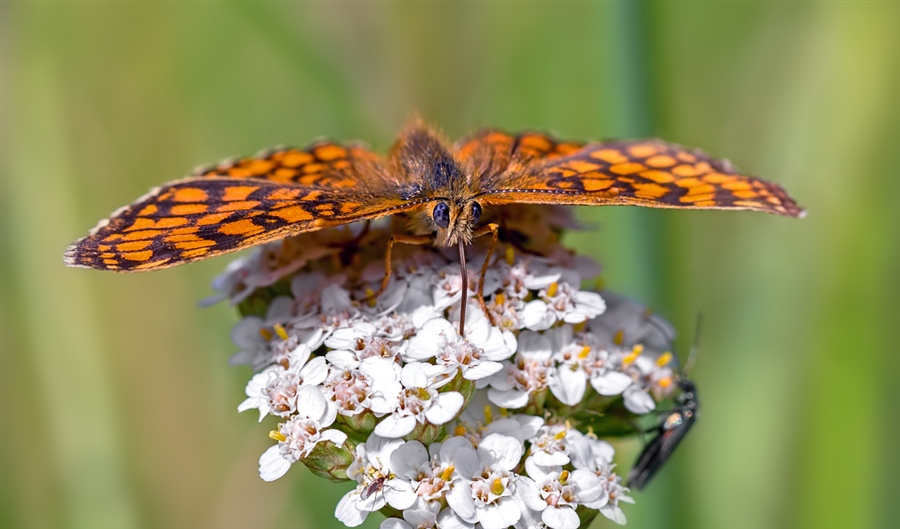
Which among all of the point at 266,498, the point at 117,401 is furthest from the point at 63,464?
the point at 266,498

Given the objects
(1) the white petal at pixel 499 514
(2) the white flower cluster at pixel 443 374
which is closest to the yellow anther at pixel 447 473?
(2) the white flower cluster at pixel 443 374

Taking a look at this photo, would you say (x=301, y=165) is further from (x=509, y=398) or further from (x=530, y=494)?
(x=530, y=494)

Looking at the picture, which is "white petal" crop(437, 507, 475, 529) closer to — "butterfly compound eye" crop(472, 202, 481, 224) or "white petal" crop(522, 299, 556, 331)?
"white petal" crop(522, 299, 556, 331)

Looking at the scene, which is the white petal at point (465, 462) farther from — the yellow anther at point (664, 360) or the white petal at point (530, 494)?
the yellow anther at point (664, 360)

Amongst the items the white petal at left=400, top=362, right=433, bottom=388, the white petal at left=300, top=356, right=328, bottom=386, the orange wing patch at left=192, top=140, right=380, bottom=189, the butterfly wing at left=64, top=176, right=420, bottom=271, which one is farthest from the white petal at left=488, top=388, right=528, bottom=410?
the orange wing patch at left=192, top=140, right=380, bottom=189

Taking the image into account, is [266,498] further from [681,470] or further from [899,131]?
[899,131]

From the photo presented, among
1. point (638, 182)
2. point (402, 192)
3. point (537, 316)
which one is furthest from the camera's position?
point (638, 182)

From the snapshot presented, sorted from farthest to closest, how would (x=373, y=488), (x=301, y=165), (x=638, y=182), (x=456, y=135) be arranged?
(x=456, y=135)
(x=301, y=165)
(x=638, y=182)
(x=373, y=488)

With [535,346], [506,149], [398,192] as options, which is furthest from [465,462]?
[506,149]
